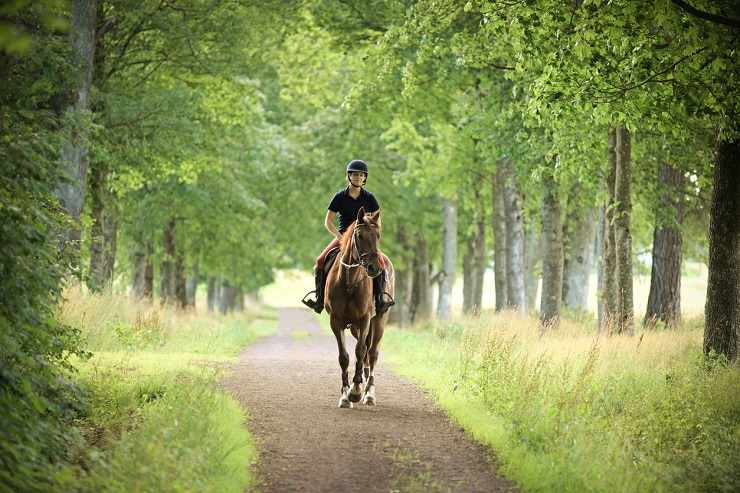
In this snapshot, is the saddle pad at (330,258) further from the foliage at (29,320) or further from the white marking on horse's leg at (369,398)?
the foliage at (29,320)

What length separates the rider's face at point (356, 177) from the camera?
12516 millimetres

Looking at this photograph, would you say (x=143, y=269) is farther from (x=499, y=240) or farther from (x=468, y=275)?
(x=468, y=275)

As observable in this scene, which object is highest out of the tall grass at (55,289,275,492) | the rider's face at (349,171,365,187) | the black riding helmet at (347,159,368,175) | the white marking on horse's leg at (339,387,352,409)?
the black riding helmet at (347,159,368,175)

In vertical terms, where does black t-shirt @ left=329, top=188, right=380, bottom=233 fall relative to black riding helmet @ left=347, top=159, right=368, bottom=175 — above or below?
below

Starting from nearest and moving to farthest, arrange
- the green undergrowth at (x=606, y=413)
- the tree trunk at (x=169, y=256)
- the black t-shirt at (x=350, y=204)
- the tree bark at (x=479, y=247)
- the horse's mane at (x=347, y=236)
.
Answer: the green undergrowth at (x=606, y=413)
the horse's mane at (x=347, y=236)
the black t-shirt at (x=350, y=204)
the tree trunk at (x=169, y=256)
the tree bark at (x=479, y=247)

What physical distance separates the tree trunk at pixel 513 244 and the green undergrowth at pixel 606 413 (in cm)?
1033

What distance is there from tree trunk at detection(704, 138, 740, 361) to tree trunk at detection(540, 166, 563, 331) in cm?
938

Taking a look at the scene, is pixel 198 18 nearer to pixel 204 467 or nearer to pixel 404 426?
pixel 404 426

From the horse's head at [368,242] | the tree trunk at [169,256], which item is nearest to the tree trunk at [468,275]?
the tree trunk at [169,256]

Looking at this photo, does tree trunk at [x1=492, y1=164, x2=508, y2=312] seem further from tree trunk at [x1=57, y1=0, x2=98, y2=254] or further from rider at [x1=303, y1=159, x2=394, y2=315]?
rider at [x1=303, y1=159, x2=394, y2=315]

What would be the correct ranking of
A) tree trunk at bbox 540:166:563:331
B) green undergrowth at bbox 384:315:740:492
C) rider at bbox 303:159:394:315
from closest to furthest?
green undergrowth at bbox 384:315:740:492 < rider at bbox 303:159:394:315 < tree trunk at bbox 540:166:563:331

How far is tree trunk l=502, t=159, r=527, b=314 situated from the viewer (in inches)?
1039

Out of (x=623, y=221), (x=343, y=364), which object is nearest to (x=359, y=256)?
(x=343, y=364)

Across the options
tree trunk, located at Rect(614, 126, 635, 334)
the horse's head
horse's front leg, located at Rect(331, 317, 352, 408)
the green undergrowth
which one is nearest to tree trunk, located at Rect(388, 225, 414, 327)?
tree trunk, located at Rect(614, 126, 635, 334)
